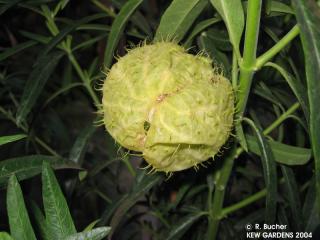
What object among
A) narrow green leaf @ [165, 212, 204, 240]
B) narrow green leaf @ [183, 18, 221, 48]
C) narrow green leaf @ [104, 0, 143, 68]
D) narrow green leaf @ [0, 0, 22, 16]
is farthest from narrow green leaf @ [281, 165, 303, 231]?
narrow green leaf @ [0, 0, 22, 16]

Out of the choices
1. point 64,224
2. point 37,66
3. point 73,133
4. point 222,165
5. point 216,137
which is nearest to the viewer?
point 64,224

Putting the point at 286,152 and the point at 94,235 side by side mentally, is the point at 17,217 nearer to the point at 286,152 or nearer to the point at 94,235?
the point at 94,235

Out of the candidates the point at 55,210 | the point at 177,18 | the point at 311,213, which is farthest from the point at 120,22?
the point at 311,213

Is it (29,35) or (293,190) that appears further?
(29,35)

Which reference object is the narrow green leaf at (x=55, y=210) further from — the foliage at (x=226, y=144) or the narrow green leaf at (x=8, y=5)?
the narrow green leaf at (x=8, y=5)

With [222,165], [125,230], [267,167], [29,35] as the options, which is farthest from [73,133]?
[267,167]

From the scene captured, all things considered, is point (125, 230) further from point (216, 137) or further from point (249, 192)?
point (216, 137)

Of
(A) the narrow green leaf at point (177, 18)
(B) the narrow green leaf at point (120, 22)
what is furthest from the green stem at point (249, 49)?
(B) the narrow green leaf at point (120, 22)
